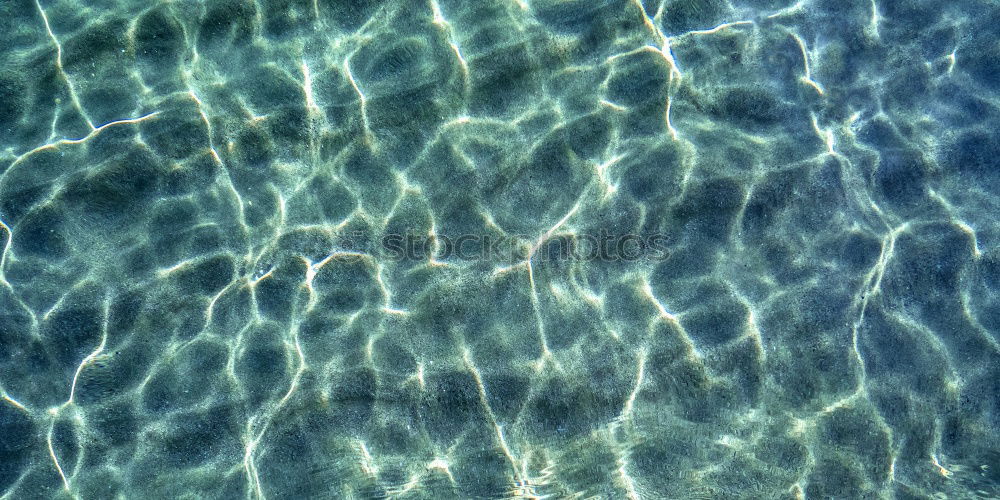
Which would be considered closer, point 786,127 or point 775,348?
point 775,348

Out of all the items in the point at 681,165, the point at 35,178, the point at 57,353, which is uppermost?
the point at 681,165

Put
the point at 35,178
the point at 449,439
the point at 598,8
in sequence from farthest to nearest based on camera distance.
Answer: the point at 598,8, the point at 35,178, the point at 449,439

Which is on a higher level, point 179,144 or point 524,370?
point 179,144

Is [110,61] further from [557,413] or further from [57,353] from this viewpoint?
[557,413]

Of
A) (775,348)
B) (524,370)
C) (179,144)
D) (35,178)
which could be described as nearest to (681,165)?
(775,348)

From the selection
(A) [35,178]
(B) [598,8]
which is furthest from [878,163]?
(A) [35,178]

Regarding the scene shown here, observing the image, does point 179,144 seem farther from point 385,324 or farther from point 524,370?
point 524,370

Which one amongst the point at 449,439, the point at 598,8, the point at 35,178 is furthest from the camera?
the point at 598,8
